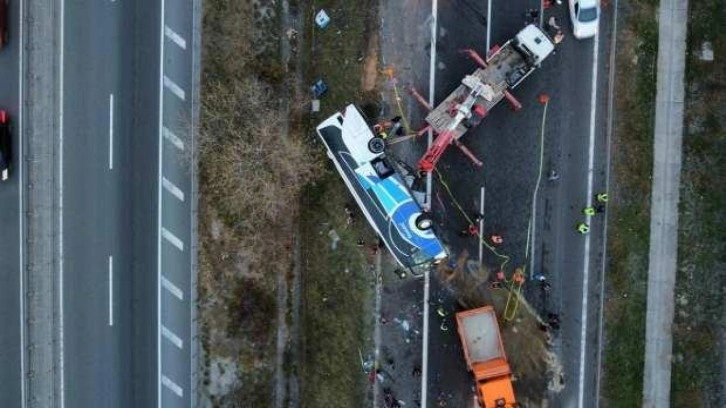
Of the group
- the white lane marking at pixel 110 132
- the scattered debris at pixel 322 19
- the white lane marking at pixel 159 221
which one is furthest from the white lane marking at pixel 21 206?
the scattered debris at pixel 322 19

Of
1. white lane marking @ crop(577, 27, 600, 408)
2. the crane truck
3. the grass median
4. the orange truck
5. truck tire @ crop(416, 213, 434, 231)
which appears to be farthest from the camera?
white lane marking @ crop(577, 27, 600, 408)

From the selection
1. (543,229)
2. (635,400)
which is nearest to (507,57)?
(543,229)

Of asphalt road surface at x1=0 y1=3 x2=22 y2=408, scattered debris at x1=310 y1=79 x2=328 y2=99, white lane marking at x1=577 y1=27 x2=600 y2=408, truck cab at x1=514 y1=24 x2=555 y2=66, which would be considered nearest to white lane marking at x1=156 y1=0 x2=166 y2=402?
asphalt road surface at x1=0 y1=3 x2=22 y2=408

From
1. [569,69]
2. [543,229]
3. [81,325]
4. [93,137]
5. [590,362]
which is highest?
[569,69]

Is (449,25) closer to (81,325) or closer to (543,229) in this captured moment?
(543,229)

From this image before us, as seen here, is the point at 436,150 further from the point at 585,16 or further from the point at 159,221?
the point at 159,221

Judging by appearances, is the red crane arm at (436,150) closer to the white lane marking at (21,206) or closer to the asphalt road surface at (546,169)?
the asphalt road surface at (546,169)

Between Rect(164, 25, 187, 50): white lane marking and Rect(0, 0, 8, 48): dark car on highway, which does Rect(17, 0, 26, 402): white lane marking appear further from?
A: Rect(164, 25, 187, 50): white lane marking
